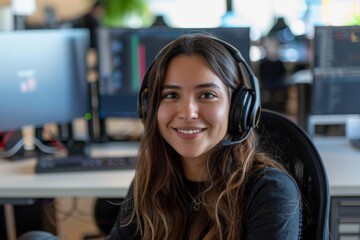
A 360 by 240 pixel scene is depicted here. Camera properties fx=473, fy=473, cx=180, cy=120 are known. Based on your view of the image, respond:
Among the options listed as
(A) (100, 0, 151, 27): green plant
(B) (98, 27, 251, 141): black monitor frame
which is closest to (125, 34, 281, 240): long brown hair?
(B) (98, 27, 251, 141): black monitor frame

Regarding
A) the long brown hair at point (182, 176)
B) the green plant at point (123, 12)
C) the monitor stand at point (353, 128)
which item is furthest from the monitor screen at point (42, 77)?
the green plant at point (123, 12)

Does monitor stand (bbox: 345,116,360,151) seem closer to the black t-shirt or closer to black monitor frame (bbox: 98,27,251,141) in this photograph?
black monitor frame (bbox: 98,27,251,141)

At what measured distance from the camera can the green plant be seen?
5.02m

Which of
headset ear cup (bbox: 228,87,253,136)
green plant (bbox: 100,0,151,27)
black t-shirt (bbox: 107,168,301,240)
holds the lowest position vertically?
black t-shirt (bbox: 107,168,301,240)

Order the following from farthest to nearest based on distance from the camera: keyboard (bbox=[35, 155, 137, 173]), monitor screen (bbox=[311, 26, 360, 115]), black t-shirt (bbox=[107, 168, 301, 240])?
monitor screen (bbox=[311, 26, 360, 115])
keyboard (bbox=[35, 155, 137, 173])
black t-shirt (bbox=[107, 168, 301, 240])

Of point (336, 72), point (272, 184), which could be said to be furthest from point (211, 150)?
point (336, 72)

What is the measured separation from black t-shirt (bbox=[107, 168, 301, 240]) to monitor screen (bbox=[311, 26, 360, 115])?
33.2 inches

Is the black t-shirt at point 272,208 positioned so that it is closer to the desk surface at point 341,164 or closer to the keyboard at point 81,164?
the desk surface at point 341,164

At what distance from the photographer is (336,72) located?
1839 millimetres

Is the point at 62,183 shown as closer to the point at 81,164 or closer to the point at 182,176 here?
the point at 81,164

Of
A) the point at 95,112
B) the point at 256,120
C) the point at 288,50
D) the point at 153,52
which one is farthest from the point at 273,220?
the point at 288,50

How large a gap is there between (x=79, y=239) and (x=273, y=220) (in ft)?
5.99

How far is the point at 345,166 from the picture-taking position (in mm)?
1662

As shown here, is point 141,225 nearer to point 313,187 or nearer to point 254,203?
point 254,203
